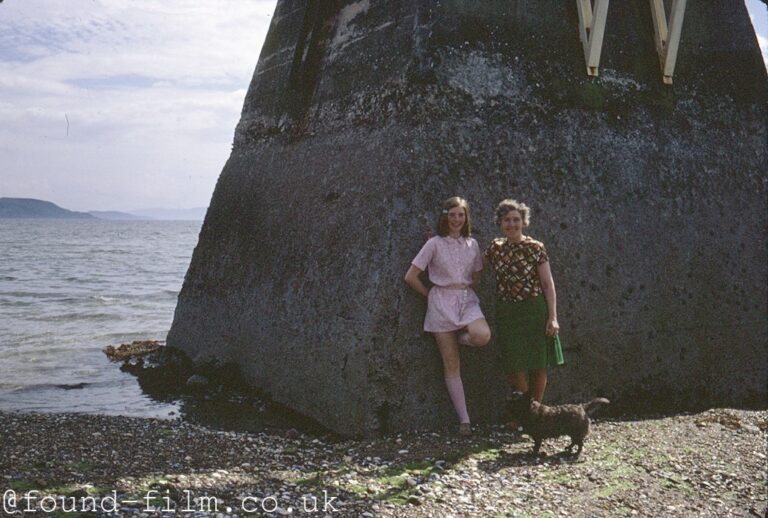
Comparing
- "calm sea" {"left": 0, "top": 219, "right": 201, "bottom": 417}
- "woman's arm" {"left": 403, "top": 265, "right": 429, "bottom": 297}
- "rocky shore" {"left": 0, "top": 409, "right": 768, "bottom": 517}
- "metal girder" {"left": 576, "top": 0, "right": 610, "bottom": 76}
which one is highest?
"metal girder" {"left": 576, "top": 0, "right": 610, "bottom": 76}

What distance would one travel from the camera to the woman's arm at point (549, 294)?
584cm

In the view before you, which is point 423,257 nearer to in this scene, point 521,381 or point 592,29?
point 521,381

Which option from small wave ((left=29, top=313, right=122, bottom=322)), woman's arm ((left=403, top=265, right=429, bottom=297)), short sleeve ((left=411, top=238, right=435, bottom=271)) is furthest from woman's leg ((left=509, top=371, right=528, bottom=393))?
small wave ((left=29, top=313, right=122, bottom=322))

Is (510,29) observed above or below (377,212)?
above

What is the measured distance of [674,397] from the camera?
7172 millimetres

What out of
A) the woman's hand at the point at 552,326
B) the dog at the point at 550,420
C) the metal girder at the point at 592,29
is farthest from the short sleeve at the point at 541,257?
the metal girder at the point at 592,29

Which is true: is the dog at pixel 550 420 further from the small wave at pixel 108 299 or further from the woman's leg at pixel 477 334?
the small wave at pixel 108 299

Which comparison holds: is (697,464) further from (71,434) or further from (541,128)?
(71,434)

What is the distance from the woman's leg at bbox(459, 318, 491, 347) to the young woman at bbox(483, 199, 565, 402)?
0.81 ft

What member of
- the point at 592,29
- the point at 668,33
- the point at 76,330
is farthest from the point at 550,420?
the point at 76,330

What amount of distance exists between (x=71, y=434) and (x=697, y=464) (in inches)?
192

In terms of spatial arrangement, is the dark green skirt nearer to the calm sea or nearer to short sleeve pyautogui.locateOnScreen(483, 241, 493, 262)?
short sleeve pyautogui.locateOnScreen(483, 241, 493, 262)

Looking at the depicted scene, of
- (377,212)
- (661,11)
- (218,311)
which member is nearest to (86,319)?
(218,311)

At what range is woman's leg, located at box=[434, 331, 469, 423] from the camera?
589cm
